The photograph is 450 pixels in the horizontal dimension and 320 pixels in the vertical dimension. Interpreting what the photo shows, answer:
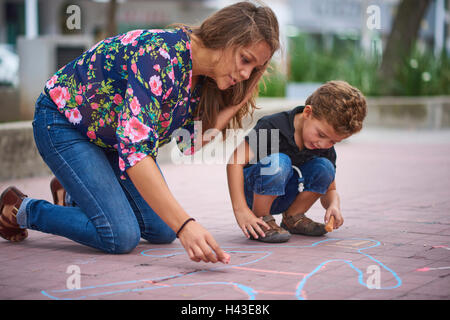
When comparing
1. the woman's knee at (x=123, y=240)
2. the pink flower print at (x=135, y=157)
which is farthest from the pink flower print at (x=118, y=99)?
the woman's knee at (x=123, y=240)

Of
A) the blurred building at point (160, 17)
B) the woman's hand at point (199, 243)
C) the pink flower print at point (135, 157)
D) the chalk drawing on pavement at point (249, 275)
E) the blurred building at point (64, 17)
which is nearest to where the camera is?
the chalk drawing on pavement at point (249, 275)

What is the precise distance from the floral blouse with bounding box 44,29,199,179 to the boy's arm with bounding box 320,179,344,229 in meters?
0.81

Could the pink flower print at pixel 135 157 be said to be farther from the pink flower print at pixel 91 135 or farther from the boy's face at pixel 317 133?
the boy's face at pixel 317 133

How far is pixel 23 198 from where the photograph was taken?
11.3 ft

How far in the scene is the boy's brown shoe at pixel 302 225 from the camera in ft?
11.7

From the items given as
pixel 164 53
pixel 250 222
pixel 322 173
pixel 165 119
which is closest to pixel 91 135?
pixel 165 119

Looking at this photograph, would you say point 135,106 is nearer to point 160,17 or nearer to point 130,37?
point 130,37

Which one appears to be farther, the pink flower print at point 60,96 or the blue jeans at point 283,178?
the blue jeans at point 283,178

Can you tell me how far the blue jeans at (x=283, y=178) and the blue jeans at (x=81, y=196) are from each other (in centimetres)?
65

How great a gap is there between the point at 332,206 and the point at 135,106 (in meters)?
1.23

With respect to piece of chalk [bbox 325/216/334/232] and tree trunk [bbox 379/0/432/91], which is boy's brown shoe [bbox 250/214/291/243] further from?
tree trunk [bbox 379/0/432/91]

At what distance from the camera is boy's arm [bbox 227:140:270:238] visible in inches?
131

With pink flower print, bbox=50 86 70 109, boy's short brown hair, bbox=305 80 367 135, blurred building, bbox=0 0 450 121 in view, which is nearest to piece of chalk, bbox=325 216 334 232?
boy's short brown hair, bbox=305 80 367 135
